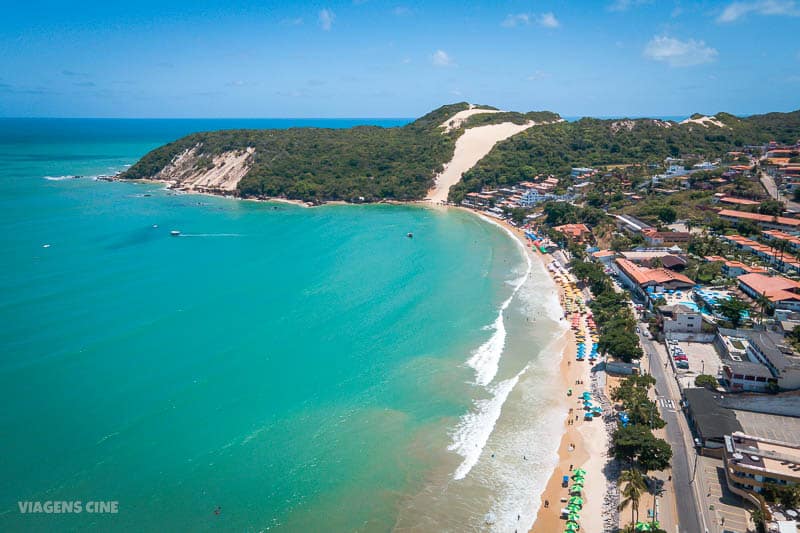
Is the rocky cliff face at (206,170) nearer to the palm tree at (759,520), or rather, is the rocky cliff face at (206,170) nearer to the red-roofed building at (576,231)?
the red-roofed building at (576,231)

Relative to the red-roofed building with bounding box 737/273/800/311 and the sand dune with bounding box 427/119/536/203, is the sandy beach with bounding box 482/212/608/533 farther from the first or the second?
the sand dune with bounding box 427/119/536/203

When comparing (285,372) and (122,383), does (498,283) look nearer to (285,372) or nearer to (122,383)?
(285,372)

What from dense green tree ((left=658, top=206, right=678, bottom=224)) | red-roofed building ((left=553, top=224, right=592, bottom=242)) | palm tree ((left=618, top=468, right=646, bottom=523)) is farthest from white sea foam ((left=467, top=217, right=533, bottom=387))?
dense green tree ((left=658, top=206, right=678, bottom=224))

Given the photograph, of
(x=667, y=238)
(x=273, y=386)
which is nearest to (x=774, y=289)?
(x=667, y=238)

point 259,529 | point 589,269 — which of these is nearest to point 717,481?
point 259,529

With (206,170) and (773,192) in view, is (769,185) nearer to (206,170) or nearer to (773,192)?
(773,192)
